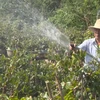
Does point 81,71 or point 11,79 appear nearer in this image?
point 81,71

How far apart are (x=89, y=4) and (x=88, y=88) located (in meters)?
9.73

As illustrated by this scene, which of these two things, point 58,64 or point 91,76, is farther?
point 58,64

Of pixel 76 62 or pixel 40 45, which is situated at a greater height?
pixel 76 62

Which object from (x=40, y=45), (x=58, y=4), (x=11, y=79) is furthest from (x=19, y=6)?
(x=11, y=79)

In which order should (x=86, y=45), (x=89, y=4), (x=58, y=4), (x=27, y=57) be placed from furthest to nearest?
1. (x=58, y=4)
2. (x=89, y=4)
3. (x=27, y=57)
4. (x=86, y=45)

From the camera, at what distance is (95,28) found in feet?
10.5

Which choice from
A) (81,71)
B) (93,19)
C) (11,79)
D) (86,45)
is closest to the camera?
(81,71)

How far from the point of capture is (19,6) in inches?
866

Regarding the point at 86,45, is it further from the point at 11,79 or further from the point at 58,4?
the point at 58,4

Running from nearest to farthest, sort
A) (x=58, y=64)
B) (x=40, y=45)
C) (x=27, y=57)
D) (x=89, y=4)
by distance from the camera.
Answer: (x=58, y=64)
(x=27, y=57)
(x=40, y=45)
(x=89, y=4)

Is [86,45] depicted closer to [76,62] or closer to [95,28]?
[95,28]

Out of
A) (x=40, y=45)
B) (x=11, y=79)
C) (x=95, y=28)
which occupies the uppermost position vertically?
(x=95, y=28)

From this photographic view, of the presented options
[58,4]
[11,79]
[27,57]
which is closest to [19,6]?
[58,4]

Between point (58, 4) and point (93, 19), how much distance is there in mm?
15012
